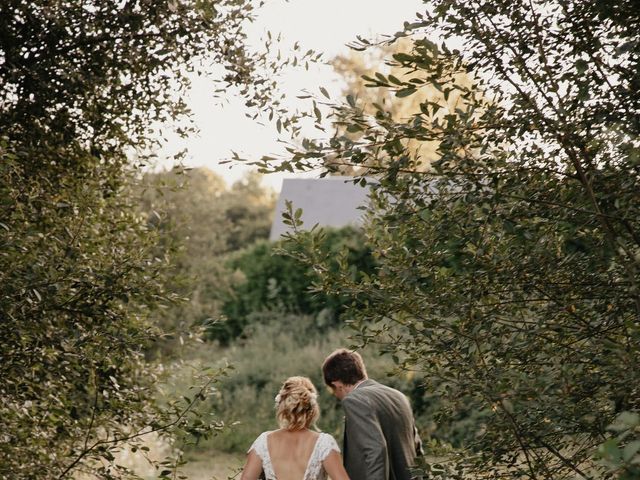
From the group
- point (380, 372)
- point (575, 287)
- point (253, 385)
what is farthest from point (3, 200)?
point (253, 385)

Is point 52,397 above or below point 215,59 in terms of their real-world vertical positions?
below

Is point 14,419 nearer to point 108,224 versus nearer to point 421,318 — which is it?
point 108,224

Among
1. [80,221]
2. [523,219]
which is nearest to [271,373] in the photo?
[80,221]

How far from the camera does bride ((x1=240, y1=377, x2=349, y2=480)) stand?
590 cm

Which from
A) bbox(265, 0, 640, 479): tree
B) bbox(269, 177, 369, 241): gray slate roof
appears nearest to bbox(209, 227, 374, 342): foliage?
bbox(269, 177, 369, 241): gray slate roof

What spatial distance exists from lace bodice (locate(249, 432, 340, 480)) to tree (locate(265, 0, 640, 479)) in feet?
5.31

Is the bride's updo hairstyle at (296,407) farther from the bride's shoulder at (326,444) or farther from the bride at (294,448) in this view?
the bride's shoulder at (326,444)

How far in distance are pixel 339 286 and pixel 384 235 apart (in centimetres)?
73

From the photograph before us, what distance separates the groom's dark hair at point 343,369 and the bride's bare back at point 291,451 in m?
0.36

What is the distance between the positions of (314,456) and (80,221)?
2.36 meters

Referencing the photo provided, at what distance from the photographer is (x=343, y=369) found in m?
5.99

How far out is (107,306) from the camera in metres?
6.20

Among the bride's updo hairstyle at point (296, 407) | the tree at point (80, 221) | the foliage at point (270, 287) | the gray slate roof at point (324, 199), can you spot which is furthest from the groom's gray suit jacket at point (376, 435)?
the gray slate roof at point (324, 199)

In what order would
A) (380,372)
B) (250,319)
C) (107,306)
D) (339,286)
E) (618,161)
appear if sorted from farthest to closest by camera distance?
(250,319)
(380,372)
(107,306)
(339,286)
(618,161)
